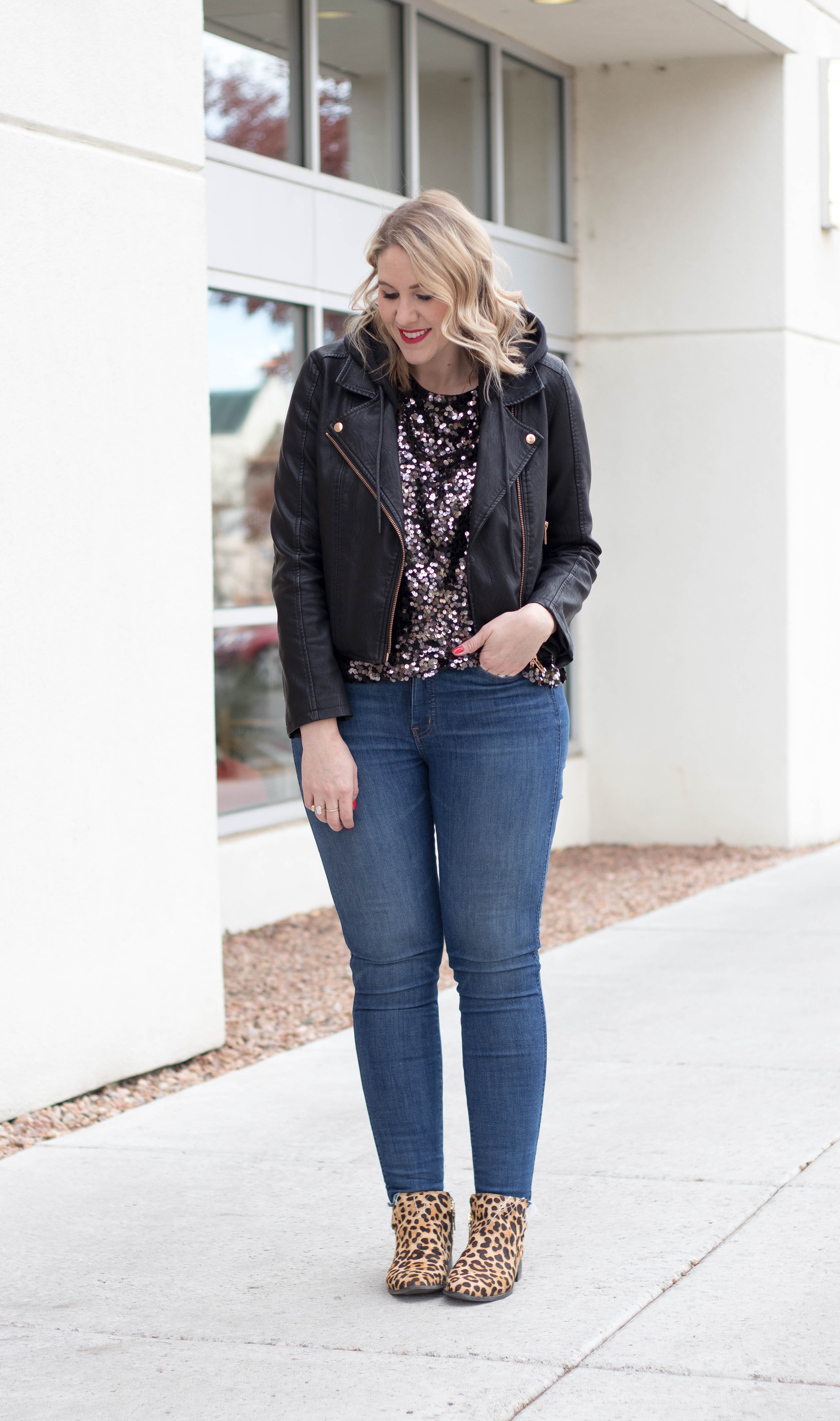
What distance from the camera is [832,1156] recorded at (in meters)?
3.95

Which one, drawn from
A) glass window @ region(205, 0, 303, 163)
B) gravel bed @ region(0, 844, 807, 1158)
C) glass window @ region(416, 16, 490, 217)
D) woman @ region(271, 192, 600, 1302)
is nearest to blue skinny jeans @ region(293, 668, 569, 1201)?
woman @ region(271, 192, 600, 1302)

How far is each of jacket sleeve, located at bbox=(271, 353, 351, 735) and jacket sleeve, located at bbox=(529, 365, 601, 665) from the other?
389 millimetres

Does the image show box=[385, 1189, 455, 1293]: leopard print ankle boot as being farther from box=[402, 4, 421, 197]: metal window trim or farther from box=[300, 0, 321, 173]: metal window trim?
box=[402, 4, 421, 197]: metal window trim

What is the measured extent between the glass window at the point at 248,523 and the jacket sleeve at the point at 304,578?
390cm

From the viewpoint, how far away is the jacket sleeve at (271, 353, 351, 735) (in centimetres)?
308

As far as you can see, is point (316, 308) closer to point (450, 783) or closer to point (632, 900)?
point (632, 900)

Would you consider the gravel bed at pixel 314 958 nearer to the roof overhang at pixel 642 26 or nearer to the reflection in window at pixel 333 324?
the reflection in window at pixel 333 324

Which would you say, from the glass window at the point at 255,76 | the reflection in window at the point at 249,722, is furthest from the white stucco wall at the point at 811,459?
the reflection in window at the point at 249,722

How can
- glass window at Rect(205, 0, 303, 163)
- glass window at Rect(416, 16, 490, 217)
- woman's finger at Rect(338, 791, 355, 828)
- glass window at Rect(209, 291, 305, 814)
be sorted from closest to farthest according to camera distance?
1. woman's finger at Rect(338, 791, 355, 828)
2. glass window at Rect(205, 0, 303, 163)
3. glass window at Rect(209, 291, 305, 814)
4. glass window at Rect(416, 16, 490, 217)

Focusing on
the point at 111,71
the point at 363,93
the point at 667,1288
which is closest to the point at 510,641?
the point at 667,1288

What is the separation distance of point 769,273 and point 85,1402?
732cm

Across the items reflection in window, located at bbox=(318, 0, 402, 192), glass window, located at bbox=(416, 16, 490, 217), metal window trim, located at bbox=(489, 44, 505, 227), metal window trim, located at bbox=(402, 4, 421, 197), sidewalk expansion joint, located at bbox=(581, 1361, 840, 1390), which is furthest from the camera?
metal window trim, located at bbox=(489, 44, 505, 227)

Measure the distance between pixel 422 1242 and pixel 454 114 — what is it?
6.51 m

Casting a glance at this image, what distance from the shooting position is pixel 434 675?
307cm
